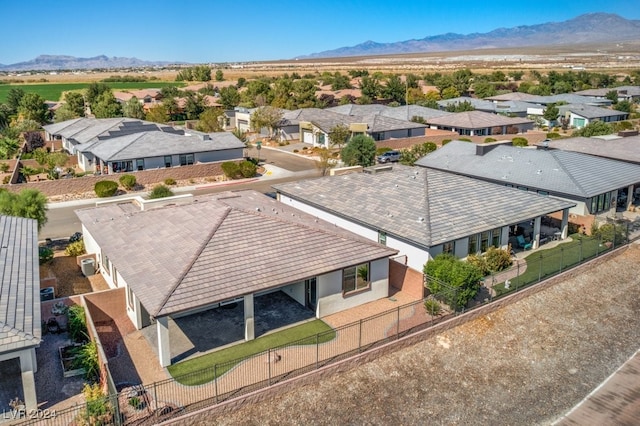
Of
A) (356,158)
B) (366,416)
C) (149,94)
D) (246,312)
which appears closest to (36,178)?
(356,158)

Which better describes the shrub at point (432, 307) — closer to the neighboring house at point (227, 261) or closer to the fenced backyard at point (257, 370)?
the fenced backyard at point (257, 370)

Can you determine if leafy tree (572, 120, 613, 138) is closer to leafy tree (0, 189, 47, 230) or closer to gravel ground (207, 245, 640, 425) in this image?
gravel ground (207, 245, 640, 425)

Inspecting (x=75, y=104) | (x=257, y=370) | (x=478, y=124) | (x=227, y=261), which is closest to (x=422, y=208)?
(x=227, y=261)

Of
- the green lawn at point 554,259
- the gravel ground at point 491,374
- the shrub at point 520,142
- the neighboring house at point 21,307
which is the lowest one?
the gravel ground at point 491,374

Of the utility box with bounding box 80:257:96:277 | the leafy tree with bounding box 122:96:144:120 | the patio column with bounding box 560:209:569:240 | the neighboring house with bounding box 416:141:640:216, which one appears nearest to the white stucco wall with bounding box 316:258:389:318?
the utility box with bounding box 80:257:96:277

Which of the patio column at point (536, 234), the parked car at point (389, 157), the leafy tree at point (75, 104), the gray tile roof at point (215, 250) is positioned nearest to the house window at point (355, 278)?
the gray tile roof at point (215, 250)

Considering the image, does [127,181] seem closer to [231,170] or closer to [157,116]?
[231,170]
